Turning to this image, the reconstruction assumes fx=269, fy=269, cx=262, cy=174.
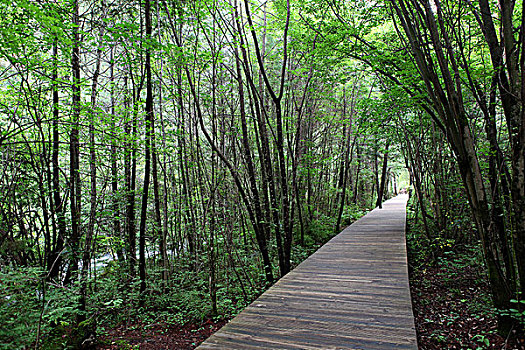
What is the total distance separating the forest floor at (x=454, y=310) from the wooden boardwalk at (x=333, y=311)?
0.70 m

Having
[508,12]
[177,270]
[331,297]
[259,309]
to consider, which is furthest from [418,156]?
[177,270]

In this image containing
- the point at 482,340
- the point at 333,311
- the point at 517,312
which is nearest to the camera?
the point at 517,312

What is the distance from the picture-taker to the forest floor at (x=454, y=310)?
2.79 metres

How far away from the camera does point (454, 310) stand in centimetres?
361

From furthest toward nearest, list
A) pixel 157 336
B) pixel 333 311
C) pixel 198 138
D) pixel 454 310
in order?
pixel 198 138 → pixel 157 336 → pixel 454 310 → pixel 333 311

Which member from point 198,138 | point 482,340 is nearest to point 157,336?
point 198,138

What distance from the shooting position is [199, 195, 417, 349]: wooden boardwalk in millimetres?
2047

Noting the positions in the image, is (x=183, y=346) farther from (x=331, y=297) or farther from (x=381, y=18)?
(x=381, y=18)

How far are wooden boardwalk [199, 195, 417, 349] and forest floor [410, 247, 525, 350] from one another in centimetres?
70

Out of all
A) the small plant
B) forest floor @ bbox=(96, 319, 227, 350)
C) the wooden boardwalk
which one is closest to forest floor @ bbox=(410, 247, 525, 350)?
the small plant

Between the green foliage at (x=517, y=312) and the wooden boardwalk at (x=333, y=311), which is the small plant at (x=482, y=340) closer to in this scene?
the green foliage at (x=517, y=312)

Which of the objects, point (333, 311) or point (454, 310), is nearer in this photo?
point (333, 311)

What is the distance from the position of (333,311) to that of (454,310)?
7.39 feet

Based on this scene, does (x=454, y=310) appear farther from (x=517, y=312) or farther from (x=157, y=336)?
(x=157, y=336)
